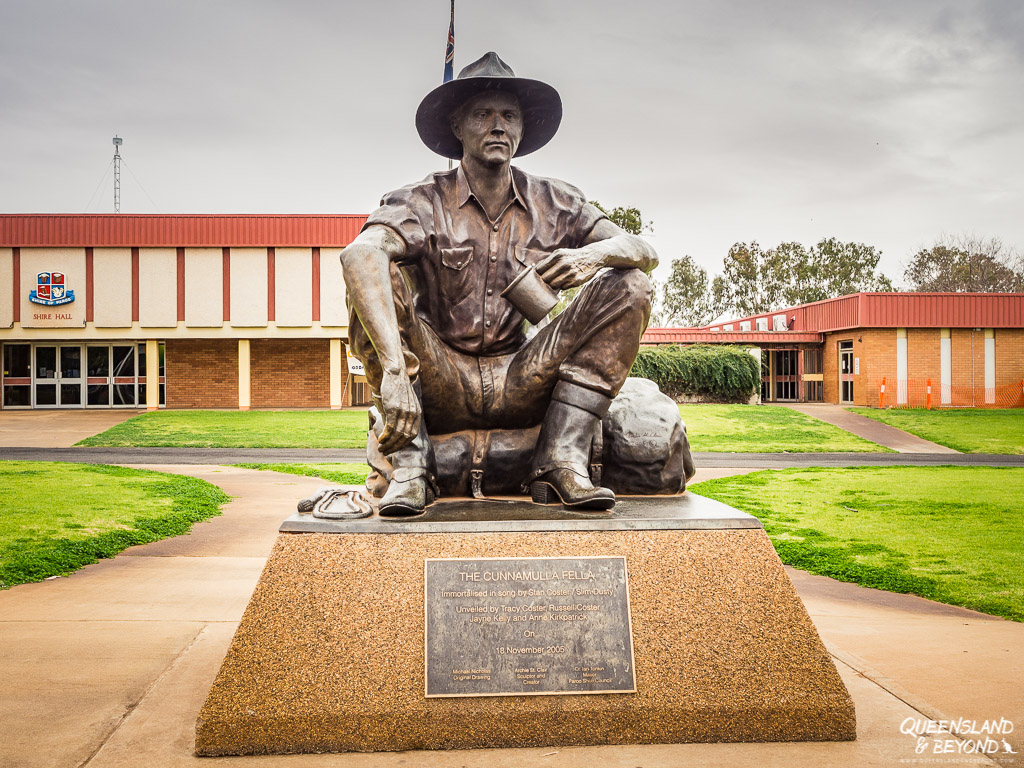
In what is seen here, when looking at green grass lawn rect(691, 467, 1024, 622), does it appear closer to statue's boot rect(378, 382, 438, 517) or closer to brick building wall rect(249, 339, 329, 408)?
statue's boot rect(378, 382, 438, 517)

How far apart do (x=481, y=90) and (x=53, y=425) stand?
890 inches

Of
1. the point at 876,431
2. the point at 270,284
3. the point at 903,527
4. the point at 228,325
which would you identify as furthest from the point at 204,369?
the point at 903,527

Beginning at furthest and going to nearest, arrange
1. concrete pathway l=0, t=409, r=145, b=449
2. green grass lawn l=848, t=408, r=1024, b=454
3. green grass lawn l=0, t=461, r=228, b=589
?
concrete pathway l=0, t=409, r=145, b=449 < green grass lawn l=848, t=408, r=1024, b=454 < green grass lawn l=0, t=461, r=228, b=589

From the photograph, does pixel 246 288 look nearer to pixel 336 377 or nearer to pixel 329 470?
pixel 336 377

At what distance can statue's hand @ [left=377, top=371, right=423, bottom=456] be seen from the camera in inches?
123

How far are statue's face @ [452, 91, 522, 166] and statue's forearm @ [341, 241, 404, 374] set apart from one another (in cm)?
70

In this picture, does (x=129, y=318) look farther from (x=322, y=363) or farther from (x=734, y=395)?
(x=734, y=395)

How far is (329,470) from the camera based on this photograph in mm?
12344

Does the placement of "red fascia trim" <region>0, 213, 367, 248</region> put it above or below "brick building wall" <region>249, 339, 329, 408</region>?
above

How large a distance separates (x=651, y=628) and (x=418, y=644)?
2.60 feet

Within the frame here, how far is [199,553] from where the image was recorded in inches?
248

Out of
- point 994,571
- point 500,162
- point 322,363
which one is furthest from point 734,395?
point 500,162

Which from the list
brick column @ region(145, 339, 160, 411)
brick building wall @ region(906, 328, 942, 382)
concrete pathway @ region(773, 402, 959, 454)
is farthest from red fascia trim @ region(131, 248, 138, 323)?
brick building wall @ region(906, 328, 942, 382)

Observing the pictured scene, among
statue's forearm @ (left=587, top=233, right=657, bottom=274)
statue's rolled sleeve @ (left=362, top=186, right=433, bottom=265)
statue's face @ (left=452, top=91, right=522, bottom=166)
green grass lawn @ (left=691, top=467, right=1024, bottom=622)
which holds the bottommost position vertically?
green grass lawn @ (left=691, top=467, right=1024, bottom=622)
